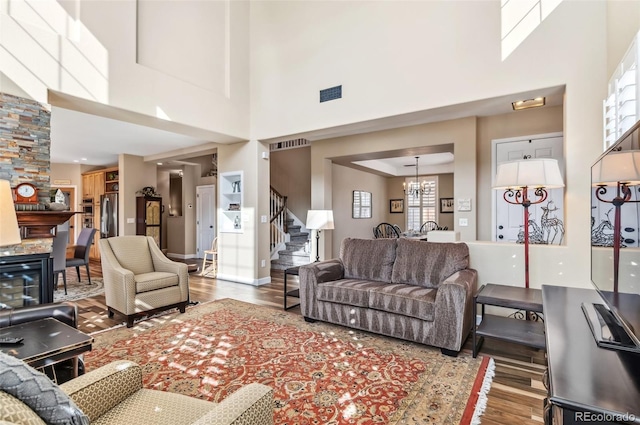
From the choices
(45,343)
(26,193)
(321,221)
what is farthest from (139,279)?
(321,221)

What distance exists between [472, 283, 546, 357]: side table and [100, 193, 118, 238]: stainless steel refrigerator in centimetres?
816

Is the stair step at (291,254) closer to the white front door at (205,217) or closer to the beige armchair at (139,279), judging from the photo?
the white front door at (205,217)

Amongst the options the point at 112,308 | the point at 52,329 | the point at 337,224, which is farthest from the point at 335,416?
→ the point at 337,224

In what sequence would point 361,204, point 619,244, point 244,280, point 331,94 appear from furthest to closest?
point 361,204
point 244,280
point 331,94
point 619,244

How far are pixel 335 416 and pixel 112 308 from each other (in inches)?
123

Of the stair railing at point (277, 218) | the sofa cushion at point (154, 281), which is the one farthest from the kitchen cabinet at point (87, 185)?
the sofa cushion at point (154, 281)

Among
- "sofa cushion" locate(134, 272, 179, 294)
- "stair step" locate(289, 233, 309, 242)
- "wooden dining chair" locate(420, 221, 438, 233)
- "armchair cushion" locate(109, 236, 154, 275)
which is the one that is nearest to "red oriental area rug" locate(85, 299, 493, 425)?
"sofa cushion" locate(134, 272, 179, 294)

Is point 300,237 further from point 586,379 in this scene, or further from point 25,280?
point 586,379

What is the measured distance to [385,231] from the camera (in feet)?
34.3

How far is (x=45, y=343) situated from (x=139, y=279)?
1933mm

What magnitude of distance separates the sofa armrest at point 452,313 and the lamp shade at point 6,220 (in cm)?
293

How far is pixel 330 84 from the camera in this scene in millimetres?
4785

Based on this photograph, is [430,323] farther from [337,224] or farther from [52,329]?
[337,224]

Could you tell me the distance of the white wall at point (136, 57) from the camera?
129 inches
